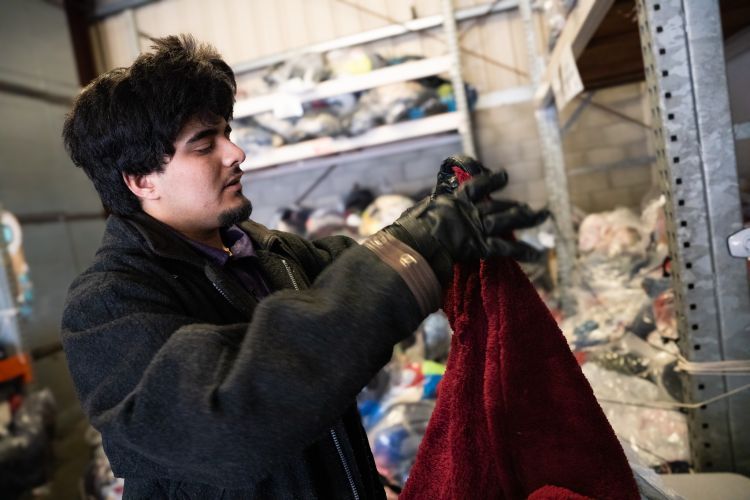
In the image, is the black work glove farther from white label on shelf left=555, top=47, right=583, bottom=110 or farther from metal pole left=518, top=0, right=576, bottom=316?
metal pole left=518, top=0, right=576, bottom=316

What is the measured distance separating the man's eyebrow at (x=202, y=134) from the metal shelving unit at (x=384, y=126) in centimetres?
214

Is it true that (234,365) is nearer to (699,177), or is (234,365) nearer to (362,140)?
(699,177)

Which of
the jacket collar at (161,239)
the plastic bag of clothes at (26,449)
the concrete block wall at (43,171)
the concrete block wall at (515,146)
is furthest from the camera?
the concrete block wall at (515,146)

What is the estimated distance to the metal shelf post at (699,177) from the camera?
93 cm

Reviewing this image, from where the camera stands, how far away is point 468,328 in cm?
80

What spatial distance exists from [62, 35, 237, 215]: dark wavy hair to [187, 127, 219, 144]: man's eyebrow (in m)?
0.02

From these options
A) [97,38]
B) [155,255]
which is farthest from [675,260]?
[97,38]

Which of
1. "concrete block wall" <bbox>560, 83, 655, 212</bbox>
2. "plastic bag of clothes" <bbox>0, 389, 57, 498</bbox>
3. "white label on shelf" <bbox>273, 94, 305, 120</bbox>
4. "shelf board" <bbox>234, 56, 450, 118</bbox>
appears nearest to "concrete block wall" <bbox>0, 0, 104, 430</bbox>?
"plastic bag of clothes" <bbox>0, 389, 57, 498</bbox>

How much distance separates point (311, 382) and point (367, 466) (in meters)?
0.56

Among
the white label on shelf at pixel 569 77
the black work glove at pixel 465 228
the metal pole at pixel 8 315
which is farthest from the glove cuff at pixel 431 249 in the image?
the metal pole at pixel 8 315

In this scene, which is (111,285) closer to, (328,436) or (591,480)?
(328,436)

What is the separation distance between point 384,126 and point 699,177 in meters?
2.30

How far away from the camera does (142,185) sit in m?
1.01

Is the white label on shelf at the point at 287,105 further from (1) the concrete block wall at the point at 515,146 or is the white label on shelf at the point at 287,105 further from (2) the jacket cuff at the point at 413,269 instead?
(2) the jacket cuff at the point at 413,269
